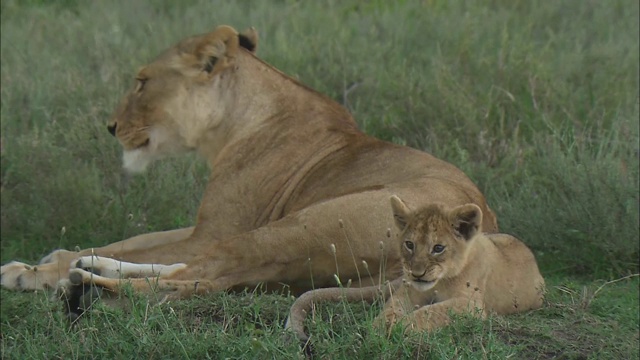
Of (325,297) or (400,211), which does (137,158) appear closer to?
(325,297)

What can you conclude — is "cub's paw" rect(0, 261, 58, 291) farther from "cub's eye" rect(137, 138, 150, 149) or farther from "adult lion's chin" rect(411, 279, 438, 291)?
"adult lion's chin" rect(411, 279, 438, 291)

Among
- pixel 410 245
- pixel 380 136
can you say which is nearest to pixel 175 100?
pixel 410 245

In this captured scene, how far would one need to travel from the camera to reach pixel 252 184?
5812mm

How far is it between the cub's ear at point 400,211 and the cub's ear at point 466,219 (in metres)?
0.19

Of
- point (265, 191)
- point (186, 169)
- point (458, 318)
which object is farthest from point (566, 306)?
point (186, 169)

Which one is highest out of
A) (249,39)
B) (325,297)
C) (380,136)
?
(249,39)

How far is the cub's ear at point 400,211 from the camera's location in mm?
4562

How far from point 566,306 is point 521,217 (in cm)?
159

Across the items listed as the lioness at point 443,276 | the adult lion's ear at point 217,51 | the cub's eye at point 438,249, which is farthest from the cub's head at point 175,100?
the cub's eye at point 438,249

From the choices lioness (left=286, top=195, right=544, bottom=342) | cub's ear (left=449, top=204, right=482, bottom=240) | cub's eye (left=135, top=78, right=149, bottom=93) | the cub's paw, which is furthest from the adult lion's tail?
cub's eye (left=135, top=78, right=149, bottom=93)

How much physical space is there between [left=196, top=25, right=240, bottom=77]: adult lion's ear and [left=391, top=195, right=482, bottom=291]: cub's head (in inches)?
71.7

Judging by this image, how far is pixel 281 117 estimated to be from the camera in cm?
604

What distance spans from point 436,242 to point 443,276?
13 centimetres

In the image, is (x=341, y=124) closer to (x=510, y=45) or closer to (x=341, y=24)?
(x=510, y=45)
